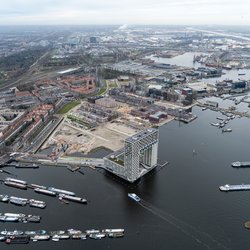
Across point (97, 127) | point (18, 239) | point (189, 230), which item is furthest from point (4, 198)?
point (97, 127)

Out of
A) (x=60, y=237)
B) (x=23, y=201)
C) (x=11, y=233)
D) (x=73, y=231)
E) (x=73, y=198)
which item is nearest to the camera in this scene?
(x=60, y=237)

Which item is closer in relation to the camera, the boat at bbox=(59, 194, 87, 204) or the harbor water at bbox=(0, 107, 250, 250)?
the harbor water at bbox=(0, 107, 250, 250)

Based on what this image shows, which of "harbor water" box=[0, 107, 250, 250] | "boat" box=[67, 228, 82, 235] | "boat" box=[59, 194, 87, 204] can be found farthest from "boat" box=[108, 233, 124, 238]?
"boat" box=[59, 194, 87, 204]

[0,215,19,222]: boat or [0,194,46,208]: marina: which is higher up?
[0,194,46,208]: marina

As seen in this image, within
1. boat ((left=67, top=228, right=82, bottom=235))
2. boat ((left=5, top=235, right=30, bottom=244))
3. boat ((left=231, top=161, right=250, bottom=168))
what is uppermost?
boat ((left=231, top=161, right=250, bottom=168))

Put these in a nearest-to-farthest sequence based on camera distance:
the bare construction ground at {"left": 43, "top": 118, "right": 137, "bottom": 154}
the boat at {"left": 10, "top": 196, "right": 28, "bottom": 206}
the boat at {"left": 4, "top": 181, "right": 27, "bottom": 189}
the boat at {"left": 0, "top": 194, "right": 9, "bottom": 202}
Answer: the boat at {"left": 10, "top": 196, "right": 28, "bottom": 206} → the boat at {"left": 0, "top": 194, "right": 9, "bottom": 202} → the boat at {"left": 4, "top": 181, "right": 27, "bottom": 189} → the bare construction ground at {"left": 43, "top": 118, "right": 137, "bottom": 154}

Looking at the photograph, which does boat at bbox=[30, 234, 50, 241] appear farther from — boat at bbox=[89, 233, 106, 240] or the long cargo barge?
the long cargo barge

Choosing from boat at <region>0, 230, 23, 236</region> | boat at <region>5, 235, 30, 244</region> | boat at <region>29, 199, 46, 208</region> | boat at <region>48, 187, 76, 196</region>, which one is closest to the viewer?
boat at <region>5, 235, 30, 244</region>

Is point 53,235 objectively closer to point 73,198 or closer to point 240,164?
point 73,198

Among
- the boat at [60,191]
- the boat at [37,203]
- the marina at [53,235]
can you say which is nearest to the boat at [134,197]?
the marina at [53,235]
